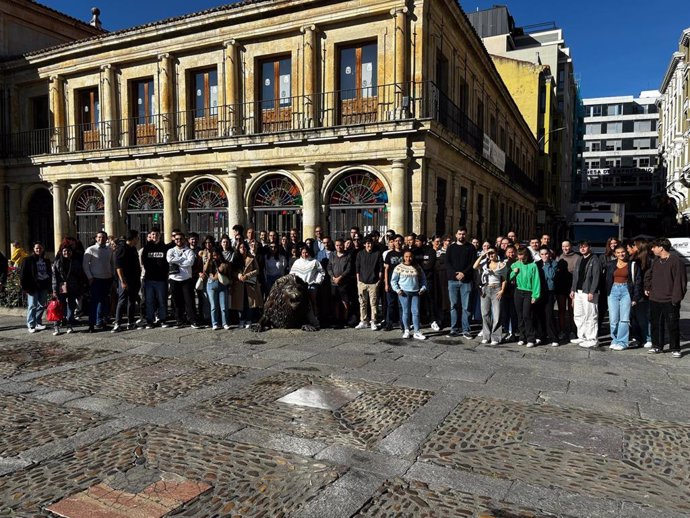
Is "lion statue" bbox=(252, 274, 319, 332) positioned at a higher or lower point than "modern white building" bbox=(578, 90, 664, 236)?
lower

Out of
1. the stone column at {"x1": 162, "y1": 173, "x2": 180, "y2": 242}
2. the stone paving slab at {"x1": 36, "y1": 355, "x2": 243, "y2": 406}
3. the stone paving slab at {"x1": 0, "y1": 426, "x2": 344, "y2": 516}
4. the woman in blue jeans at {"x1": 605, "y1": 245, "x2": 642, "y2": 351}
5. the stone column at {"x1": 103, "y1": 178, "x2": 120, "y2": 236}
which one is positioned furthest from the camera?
the stone column at {"x1": 103, "y1": 178, "x2": 120, "y2": 236}

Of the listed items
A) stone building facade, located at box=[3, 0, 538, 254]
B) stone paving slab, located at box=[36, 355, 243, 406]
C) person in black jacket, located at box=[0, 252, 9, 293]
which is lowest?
stone paving slab, located at box=[36, 355, 243, 406]

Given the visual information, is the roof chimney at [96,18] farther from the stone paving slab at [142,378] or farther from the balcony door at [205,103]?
the stone paving slab at [142,378]

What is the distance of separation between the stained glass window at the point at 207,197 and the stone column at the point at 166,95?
78.2 inches

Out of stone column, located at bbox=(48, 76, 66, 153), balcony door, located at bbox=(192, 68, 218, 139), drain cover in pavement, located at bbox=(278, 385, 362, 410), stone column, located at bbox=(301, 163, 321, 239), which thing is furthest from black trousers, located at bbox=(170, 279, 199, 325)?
stone column, located at bbox=(48, 76, 66, 153)

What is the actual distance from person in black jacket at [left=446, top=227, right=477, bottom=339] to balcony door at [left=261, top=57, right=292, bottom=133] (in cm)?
886

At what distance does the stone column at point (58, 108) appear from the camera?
19.9 m

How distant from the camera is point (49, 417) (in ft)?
16.6

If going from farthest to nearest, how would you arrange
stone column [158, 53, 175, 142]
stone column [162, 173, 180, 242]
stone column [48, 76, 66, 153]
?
1. stone column [48, 76, 66, 153]
2. stone column [162, 173, 180, 242]
3. stone column [158, 53, 175, 142]

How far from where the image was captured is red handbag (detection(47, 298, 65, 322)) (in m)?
9.20

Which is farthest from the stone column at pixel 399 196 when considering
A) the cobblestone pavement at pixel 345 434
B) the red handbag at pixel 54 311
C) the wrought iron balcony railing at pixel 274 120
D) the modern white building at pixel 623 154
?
the modern white building at pixel 623 154

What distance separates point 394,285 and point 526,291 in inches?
86.1

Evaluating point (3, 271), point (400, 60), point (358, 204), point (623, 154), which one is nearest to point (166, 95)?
point (358, 204)

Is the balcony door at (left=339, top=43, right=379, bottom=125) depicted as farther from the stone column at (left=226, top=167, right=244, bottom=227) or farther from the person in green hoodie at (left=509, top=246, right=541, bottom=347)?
the person in green hoodie at (left=509, top=246, right=541, bottom=347)
